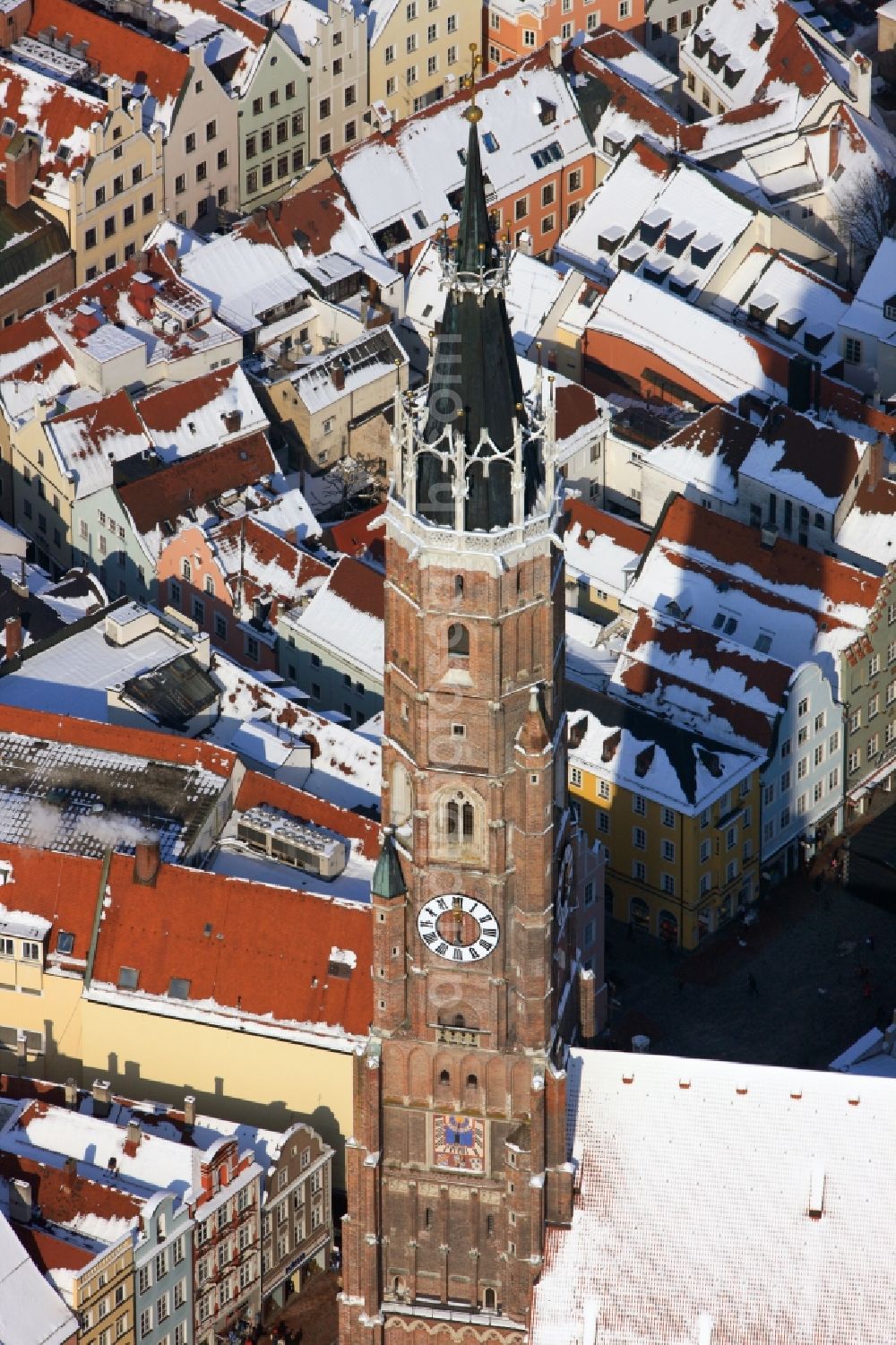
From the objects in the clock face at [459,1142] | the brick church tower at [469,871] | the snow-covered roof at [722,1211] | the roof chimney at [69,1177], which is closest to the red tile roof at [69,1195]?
the roof chimney at [69,1177]

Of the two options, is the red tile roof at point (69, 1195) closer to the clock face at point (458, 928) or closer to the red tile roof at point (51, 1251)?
the red tile roof at point (51, 1251)

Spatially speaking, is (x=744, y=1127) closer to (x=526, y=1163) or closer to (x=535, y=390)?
(x=526, y=1163)

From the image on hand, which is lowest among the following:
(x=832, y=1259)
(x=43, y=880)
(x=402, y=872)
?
(x=832, y=1259)

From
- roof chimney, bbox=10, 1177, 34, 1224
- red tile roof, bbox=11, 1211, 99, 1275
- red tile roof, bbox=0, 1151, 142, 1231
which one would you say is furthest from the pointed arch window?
roof chimney, bbox=10, 1177, 34, 1224

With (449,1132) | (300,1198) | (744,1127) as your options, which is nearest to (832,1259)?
(744,1127)

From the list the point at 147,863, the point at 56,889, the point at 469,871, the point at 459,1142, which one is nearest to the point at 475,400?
the point at 469,871

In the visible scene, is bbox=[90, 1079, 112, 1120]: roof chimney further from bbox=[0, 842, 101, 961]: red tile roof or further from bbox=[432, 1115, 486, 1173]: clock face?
bbox=[432, 1115, 486, 1173]: clock face

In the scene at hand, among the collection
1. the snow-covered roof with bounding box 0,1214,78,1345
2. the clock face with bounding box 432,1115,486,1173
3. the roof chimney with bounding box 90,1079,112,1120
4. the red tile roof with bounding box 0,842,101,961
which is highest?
the red tile roof with bounding box 0,842,101,961
